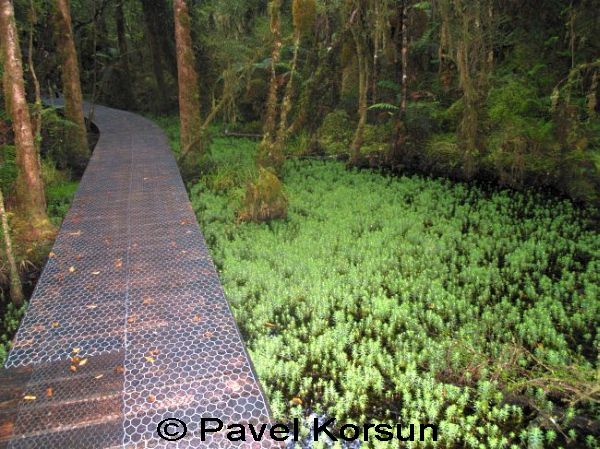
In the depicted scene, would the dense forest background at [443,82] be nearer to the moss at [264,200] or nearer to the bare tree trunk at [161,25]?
the moss at [264,200]

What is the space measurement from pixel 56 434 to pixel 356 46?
1160 cm

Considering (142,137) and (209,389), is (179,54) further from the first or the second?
(209,389)

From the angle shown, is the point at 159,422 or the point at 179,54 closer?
the point at 159,422

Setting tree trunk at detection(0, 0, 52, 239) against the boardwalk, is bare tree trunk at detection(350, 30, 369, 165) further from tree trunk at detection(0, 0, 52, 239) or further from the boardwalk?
tree trunk at detection(0, 0, 52, 239)

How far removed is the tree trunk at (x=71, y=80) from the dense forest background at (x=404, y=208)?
54mm

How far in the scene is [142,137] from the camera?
1395 centimetres

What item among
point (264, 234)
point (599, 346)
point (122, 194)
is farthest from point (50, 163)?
point (599, 346)

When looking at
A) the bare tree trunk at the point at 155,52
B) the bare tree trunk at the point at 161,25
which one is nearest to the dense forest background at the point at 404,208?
the bare tree trunk at the point at 161,25

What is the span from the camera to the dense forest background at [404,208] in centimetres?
464

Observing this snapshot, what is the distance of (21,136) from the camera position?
24.6ft

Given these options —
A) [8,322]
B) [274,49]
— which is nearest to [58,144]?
[274,49]

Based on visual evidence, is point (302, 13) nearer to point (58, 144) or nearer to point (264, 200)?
point (264, 200)

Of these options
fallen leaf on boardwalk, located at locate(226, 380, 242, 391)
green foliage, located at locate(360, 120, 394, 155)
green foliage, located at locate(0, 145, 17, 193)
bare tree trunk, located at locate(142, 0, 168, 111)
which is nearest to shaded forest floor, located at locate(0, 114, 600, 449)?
fallen leaf on boardwalk, located at locate(226, 380, 242, 391)

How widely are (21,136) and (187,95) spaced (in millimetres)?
4952
